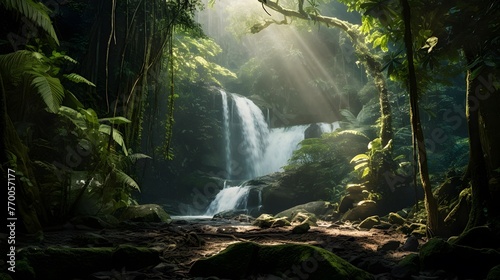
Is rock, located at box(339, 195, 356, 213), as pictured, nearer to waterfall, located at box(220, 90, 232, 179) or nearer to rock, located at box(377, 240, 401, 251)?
rock, located at box(377, 240, 401, 251)

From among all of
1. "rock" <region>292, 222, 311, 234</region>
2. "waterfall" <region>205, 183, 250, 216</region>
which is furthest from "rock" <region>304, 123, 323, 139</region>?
"rock" <region>292, 222, 311, 234</region>

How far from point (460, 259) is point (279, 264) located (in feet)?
5.42

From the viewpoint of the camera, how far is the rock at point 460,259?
113 inches

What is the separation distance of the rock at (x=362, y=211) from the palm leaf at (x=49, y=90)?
671 centimetres

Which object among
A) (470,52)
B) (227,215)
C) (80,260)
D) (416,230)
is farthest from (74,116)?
(227,215)

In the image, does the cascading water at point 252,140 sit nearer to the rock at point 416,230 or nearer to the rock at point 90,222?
the rock at point 416,230

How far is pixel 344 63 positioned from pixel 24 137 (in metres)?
23.4

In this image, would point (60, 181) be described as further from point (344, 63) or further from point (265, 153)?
point (344, 63)

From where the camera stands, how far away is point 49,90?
4.55 meters

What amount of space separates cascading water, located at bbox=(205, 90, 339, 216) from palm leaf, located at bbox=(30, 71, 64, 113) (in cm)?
1624

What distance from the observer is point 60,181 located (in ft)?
16.6

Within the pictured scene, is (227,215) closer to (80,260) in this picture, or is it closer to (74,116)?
(74,116)

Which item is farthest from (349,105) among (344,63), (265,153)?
(265,153)

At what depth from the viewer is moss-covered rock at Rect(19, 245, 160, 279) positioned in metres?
2.59
